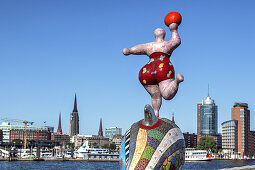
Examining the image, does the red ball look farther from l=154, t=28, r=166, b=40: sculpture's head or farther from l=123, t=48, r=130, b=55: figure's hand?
l=123, t=48, r=130, b=55: figure's hand

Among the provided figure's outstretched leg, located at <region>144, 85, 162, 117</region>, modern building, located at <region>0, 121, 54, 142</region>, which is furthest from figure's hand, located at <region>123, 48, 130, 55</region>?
modern building, located at <region>0, 121, 54, 142</region>

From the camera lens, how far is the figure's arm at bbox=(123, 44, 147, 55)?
12406 mm

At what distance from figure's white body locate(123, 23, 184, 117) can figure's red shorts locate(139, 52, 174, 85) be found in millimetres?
115

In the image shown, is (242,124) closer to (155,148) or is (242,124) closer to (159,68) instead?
(159,68)

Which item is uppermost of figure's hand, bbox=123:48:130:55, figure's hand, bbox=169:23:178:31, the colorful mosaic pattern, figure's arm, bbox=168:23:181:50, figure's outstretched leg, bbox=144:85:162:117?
figure's hand, bbox=169:23:178:31

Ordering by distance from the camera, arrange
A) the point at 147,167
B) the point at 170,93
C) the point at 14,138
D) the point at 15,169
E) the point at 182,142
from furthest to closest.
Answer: the point at 14,138
the point at 15,169
the point at 170,93
the point at 182,142
the point at 147,167

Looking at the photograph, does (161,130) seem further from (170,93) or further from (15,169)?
(15,169)

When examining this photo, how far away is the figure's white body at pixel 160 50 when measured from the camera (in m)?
11.6

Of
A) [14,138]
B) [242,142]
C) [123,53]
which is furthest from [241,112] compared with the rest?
[123,53]

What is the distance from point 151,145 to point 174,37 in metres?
3.61

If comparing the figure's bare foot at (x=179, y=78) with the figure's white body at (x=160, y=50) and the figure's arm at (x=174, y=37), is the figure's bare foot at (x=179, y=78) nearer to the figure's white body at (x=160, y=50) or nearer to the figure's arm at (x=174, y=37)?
the figure's white body at (x=160, y=50)

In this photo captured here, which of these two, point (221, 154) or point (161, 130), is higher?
point (161, 130)

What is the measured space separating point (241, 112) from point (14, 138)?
97.8 metres

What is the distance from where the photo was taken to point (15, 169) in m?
55.4
